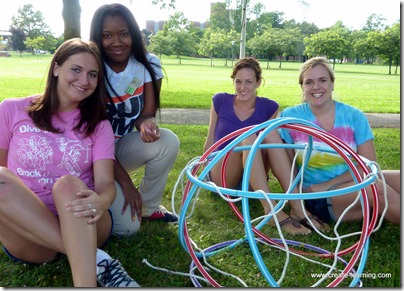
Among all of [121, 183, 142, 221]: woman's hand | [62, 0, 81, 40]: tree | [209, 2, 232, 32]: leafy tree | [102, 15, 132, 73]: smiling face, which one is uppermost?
[209, 2, 232, 32]: leafy tree

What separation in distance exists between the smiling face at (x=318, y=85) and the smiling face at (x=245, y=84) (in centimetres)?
53

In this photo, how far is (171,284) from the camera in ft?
7.79

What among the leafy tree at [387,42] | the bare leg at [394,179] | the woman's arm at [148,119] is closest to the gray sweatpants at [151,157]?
the woman's arm at [148,119]

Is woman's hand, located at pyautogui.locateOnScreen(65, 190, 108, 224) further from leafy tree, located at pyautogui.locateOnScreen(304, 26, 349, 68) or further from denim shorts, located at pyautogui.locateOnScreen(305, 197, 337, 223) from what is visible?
leafy tree, located at pyautogui.locateOnScreen(304, 26, 349, 68)

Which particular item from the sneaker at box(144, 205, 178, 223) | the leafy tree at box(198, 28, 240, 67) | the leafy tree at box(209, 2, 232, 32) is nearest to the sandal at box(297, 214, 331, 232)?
the sneaker at box(144, 205, 178, 223)

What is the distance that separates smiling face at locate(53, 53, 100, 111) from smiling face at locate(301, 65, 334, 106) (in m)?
1.51

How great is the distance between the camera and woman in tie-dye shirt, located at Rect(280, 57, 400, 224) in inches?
119

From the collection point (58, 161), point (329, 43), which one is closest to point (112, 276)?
point (58, 161)

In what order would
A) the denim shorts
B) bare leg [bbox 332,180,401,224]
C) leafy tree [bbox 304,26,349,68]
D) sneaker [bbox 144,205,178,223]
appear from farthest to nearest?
leafy tree [bbox 304,26,349,68] → sneaker [bbox 144,205,178,223] → the denim shorts → bare leg [bbox 332,180,401,224]

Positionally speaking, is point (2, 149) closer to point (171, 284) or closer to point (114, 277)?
point (114, 277)

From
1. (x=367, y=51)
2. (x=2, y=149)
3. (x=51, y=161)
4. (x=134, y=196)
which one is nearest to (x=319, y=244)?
(x=134, y=196)

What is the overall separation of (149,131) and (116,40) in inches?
24.7

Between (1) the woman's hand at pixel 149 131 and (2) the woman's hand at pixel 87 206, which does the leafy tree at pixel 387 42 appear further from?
(2) the woman's hand at pixel 87 206

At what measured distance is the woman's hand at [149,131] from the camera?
2.90 m
